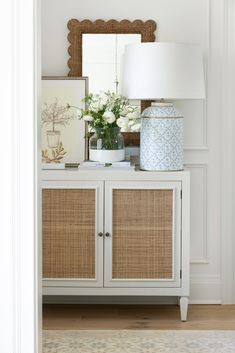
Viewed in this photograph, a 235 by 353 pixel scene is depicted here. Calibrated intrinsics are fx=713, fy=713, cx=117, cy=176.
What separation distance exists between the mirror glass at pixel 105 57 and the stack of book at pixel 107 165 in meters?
0.50

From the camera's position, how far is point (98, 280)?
3916mm

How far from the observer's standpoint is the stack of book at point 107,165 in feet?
12.9

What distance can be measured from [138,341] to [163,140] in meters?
1.08

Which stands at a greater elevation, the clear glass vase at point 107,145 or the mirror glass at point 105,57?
the mirror glass at point 105,57

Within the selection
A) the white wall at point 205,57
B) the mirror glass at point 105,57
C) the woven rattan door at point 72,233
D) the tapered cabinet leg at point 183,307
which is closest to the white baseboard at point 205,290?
the white wall at point 205,57

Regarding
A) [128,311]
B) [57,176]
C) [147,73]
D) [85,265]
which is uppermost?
[147,73]

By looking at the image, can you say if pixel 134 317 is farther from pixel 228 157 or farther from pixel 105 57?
pixel 105 57

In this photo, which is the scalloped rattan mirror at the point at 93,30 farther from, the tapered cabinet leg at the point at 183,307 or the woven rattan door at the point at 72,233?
the tapered cabinet leg at the point at 183,307

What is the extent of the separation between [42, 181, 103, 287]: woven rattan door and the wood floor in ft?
0.74
